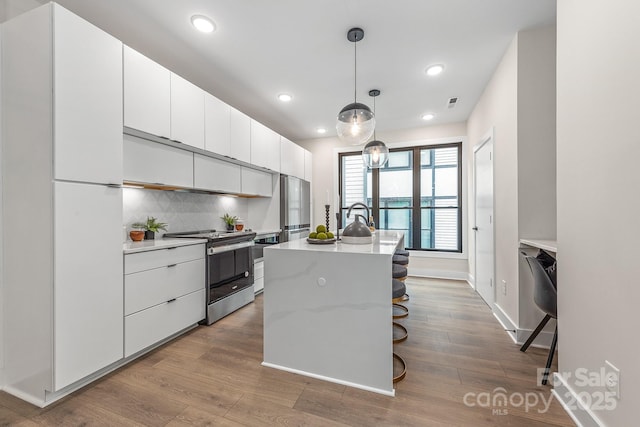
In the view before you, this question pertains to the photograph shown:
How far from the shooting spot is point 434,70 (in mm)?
2922

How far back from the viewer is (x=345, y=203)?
546 centimetres

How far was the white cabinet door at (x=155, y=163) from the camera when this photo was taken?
7.21ft

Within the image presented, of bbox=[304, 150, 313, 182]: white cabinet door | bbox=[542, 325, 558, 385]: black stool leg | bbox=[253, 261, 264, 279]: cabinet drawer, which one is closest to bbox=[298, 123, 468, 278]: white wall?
bbox=[304, 150, 313, 182]: white cabinet door

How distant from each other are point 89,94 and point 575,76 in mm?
2935

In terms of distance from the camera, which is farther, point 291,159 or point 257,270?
point 291,159

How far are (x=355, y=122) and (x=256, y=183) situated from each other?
207 cm

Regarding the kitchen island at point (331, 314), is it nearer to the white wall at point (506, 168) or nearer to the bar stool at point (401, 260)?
the bar stool at point (401, 260)

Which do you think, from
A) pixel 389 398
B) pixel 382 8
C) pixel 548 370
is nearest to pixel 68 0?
pixel 382 8

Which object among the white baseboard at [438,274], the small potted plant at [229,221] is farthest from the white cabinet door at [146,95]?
the white baseboard at [438,274]

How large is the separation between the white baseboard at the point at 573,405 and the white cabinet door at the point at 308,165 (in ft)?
14.2

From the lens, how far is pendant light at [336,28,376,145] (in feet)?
7.60

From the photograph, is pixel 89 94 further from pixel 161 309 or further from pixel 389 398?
pixel 389 398

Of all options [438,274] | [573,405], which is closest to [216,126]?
[573,405]

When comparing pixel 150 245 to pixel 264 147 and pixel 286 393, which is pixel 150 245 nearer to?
pixel 286 393
